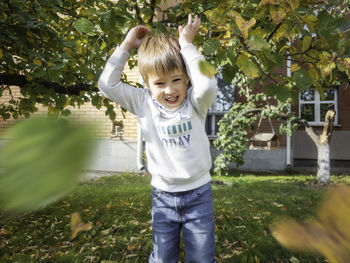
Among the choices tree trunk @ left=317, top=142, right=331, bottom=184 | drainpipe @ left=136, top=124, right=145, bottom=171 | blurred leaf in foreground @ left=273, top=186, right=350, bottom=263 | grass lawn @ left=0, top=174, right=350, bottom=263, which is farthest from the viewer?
drainpipe @ left=136, top=124, right=145, bottom=171

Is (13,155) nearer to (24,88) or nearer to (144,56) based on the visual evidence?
(144,56)

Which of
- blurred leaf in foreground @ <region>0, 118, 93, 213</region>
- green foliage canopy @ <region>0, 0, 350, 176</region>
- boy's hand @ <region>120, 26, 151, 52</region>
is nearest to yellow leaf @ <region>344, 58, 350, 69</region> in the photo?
green foliage canopy @ <region>0, 0, 350, 176</region>

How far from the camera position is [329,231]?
10.4 inches

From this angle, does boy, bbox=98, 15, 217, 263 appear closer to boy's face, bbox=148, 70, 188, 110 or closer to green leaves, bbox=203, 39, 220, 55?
boy's face, bbox=148, 70, 188, 110

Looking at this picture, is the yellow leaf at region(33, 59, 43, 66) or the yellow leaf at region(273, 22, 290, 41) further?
the yellow leaf at region(33, 59, 43, 66)

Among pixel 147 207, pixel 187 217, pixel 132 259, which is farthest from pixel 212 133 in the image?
pixel 187 217

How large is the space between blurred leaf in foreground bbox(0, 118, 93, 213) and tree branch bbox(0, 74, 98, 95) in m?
2.51

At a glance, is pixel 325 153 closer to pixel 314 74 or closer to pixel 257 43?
pixel 314 74

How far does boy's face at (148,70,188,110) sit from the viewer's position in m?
1.63

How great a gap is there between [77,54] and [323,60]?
2158mm

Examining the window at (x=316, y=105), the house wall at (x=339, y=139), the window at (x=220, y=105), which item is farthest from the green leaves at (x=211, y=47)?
the window at (x=316, y=105)

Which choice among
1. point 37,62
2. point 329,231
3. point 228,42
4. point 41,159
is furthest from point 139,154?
point 41,159

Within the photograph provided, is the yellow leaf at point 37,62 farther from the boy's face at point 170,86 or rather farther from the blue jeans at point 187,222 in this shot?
the blue jeans at point 187,222

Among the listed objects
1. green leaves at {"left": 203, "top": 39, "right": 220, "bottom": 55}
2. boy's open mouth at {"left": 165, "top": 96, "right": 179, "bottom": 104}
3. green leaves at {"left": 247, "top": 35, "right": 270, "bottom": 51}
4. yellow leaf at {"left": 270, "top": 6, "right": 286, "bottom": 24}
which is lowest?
boy's open mouth at {"left": 165, "top": 96, "right": 179, "bottom": 104}
